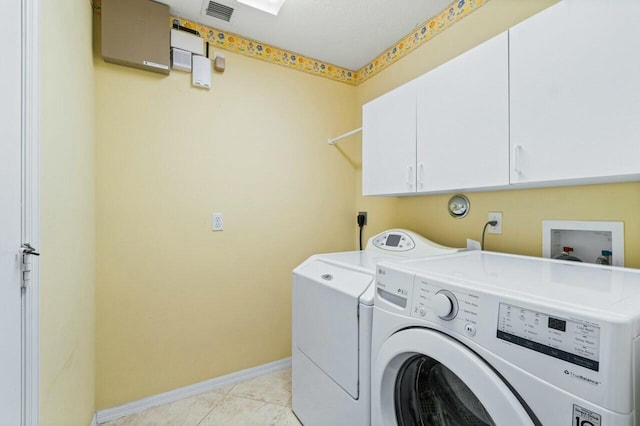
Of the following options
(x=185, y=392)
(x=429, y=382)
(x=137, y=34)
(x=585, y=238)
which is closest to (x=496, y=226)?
(x=585, y=238)

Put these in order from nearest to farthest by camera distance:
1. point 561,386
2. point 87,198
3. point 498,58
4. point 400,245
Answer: point 561,386, point 498,58, point 87,198, point 400,245

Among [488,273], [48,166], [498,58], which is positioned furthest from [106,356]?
[498,58]

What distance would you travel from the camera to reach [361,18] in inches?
73.2

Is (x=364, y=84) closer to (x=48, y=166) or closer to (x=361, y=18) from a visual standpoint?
(x=361, y=18)

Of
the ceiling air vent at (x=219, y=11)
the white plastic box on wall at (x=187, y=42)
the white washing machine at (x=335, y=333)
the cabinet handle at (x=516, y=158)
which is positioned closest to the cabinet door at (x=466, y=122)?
the cabinet handle at (x=516, y=158)

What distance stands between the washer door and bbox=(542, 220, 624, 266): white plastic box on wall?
0.83 metres

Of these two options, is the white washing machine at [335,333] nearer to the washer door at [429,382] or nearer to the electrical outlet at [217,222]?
the washer door at [429,382]

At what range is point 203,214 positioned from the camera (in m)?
1.95

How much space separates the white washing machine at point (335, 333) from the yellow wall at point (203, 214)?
2.00 feet

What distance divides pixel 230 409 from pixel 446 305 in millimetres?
1654

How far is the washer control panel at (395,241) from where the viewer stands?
1.75 meters

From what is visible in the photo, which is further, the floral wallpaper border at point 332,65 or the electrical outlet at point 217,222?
the electrical outlet at point 217,222

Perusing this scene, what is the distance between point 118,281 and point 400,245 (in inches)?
68.7

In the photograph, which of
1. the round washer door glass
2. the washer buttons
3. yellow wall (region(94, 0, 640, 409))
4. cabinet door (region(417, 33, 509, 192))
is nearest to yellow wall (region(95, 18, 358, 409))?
yellow wall (region(94, 0, 640, 409))
